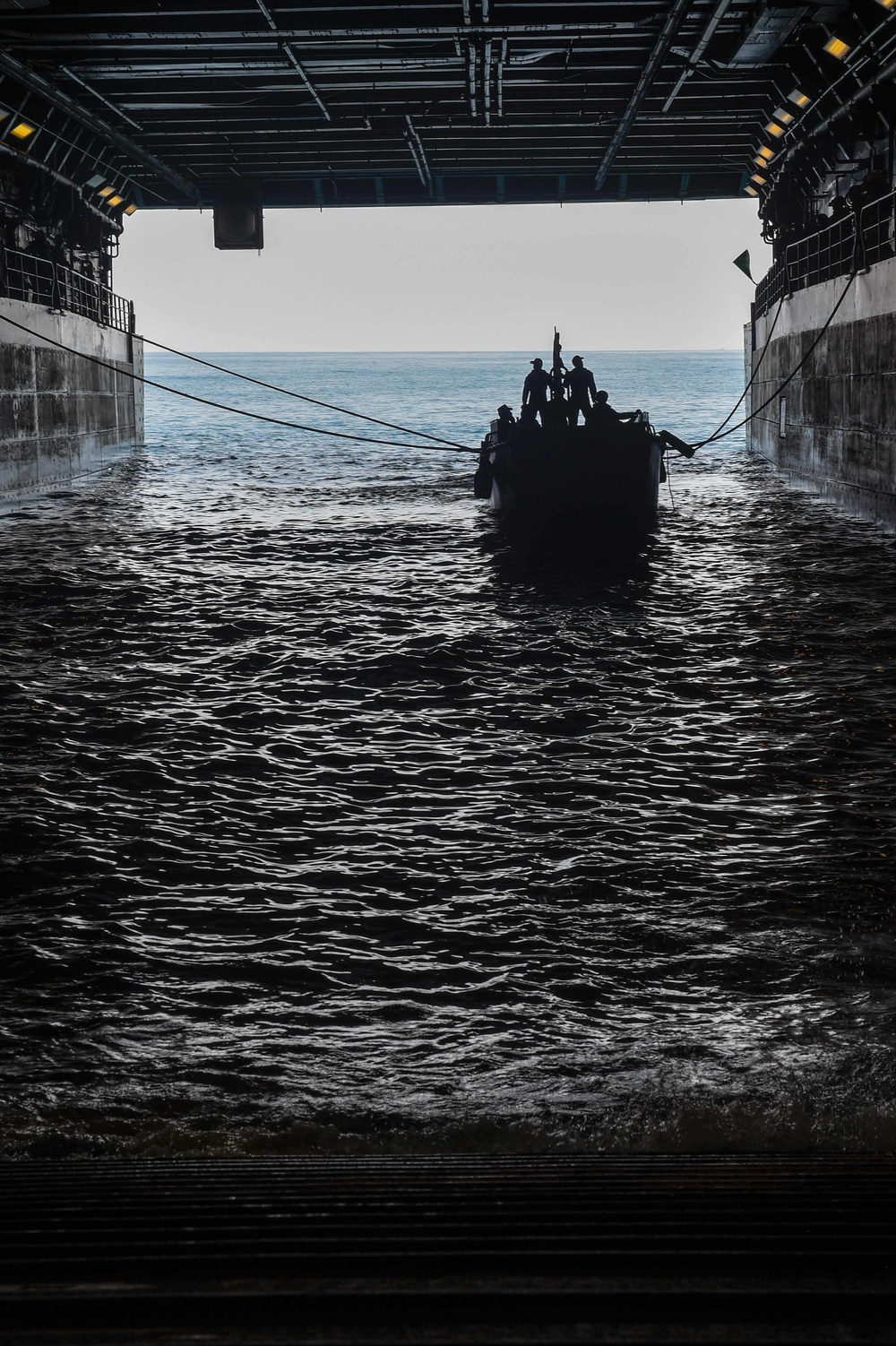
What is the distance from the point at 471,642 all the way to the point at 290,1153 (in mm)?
8230

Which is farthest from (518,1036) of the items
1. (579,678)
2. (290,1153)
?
(579,678)

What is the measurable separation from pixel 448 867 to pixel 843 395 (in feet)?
57.8

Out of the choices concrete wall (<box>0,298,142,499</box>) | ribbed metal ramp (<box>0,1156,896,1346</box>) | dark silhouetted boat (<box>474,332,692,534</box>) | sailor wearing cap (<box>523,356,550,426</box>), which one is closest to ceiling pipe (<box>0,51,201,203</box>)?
concrete wall (<box>0,298,142,499</box>)

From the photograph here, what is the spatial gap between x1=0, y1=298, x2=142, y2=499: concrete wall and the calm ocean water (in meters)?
10.7

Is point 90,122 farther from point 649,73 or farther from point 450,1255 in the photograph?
point 450,1255

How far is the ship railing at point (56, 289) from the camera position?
25269 millimetres

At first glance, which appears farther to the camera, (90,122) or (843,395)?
(90,122)

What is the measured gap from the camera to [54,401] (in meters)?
27.6

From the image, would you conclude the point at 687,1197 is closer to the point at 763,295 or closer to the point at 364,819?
the point at 364,819

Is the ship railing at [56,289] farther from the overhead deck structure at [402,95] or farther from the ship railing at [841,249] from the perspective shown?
the ship railing at [841,249]

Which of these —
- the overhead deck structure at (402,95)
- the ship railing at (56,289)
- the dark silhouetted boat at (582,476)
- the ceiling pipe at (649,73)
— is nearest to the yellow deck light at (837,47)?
the overhead deck structure at (402,95)

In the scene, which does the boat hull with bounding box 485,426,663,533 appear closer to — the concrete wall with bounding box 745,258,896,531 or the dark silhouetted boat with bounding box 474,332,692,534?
the dark silhouetted boat with bounding box 474,332,692,534

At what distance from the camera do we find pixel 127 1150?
13.4 feet

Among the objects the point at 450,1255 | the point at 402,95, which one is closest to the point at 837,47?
the point at 402,95
